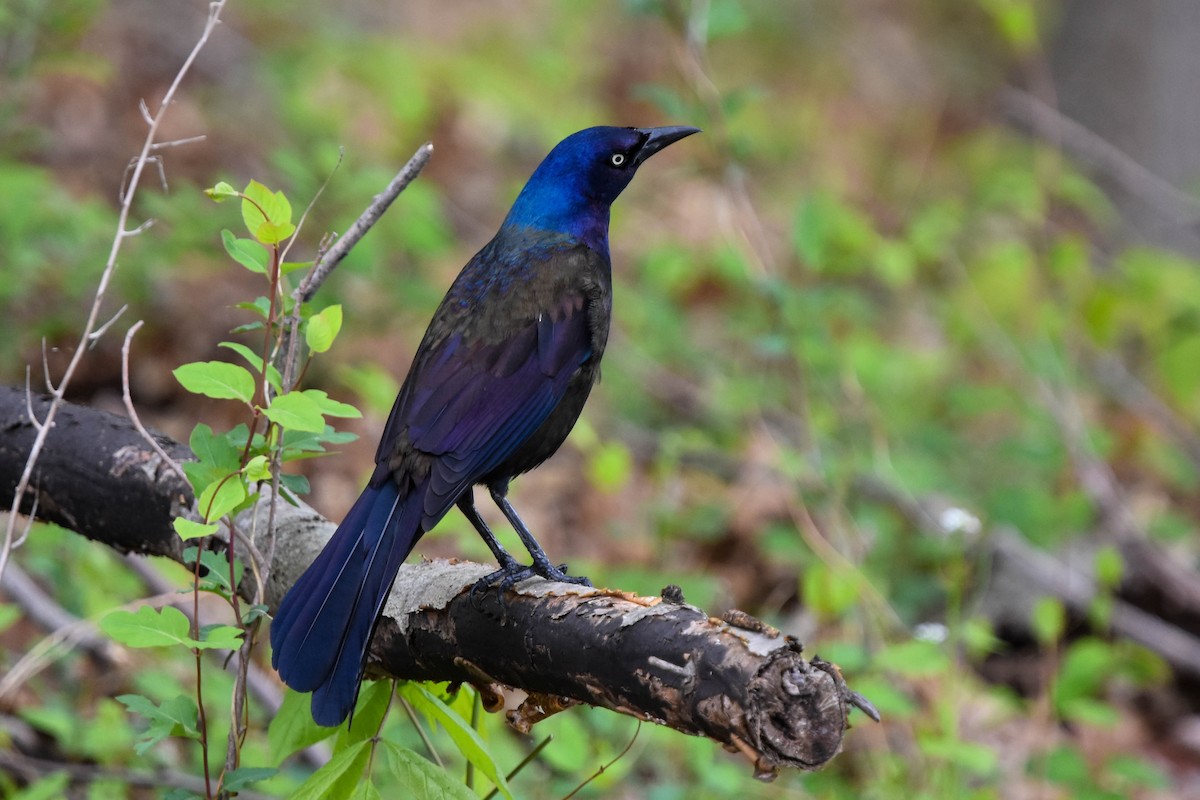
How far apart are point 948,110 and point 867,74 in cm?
91

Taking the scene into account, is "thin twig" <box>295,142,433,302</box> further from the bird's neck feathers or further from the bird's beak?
the bird's beak

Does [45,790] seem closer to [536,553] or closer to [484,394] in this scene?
[536,553]

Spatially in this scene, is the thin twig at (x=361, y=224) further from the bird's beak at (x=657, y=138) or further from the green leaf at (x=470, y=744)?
the bird's beak at (x=657, y=138)

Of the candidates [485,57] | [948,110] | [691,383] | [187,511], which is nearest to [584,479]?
[691,383]

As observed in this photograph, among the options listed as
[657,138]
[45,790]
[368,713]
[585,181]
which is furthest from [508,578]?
[657,138]

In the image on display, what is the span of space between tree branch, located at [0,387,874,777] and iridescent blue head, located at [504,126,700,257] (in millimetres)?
1067

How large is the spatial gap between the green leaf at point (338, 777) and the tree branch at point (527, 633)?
0.70 ft

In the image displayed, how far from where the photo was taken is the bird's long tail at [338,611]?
1.94m

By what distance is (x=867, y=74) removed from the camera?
41.3 feet

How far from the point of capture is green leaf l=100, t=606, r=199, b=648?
1803mm

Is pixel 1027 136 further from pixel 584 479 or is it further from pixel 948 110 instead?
pixel 584 479

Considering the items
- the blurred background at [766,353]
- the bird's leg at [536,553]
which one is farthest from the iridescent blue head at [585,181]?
the bird's leg at [536,553]

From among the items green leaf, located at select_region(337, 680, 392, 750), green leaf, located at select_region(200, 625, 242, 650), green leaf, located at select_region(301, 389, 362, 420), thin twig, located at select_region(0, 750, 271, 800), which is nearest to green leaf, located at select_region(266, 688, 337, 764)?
green leaf, located at select_region(337, 680, 392, 750)

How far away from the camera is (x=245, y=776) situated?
75.7 inches
